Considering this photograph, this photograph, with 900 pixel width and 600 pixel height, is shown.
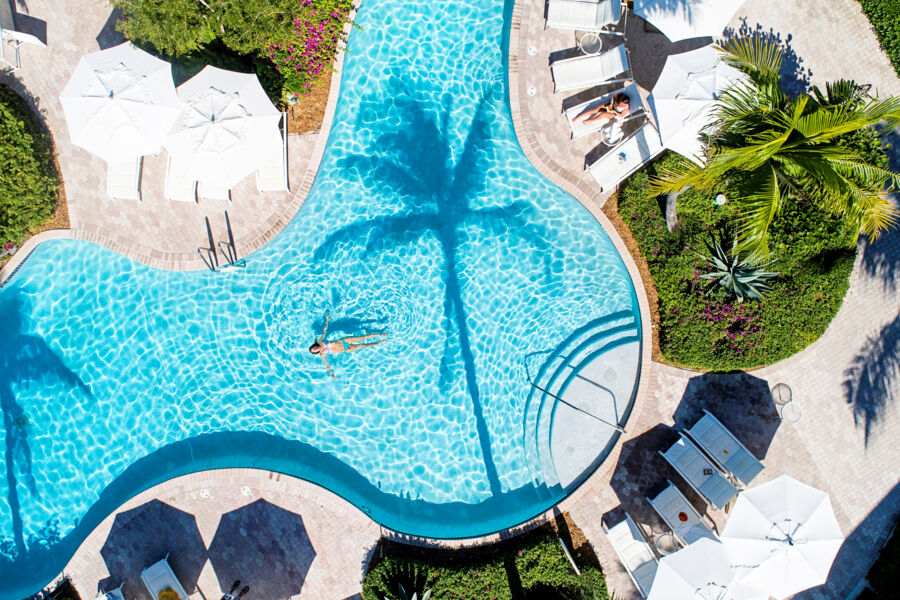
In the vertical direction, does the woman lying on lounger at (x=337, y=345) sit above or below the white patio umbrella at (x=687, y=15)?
below

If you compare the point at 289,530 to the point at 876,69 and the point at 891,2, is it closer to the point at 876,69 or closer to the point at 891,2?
the point at 876,69

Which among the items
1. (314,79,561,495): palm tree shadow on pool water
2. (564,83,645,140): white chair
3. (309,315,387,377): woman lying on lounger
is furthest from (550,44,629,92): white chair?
(309,315,387,377): woman lying on lounger

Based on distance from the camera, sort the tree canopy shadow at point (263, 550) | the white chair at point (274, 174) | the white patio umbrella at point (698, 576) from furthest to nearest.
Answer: the tree canopy shadow at point (263, 550)
the white chair at point (274, 174)
the white patio umbrella at point (698, 576)

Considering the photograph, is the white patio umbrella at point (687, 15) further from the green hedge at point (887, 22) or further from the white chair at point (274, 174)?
the white chair at point (274, 174)

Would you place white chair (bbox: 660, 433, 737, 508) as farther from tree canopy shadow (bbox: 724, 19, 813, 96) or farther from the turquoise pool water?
tree canopy shadow (bbox: 724, 19, 813, 96)

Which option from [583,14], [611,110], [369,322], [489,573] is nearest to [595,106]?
[611,110]

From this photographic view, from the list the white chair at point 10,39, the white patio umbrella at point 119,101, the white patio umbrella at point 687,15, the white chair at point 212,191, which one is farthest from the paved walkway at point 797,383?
the white chair at point 10,39

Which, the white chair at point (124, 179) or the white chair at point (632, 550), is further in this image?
the white chair at point (124, 179)

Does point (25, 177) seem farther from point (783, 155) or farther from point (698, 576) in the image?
point (698, 576)
